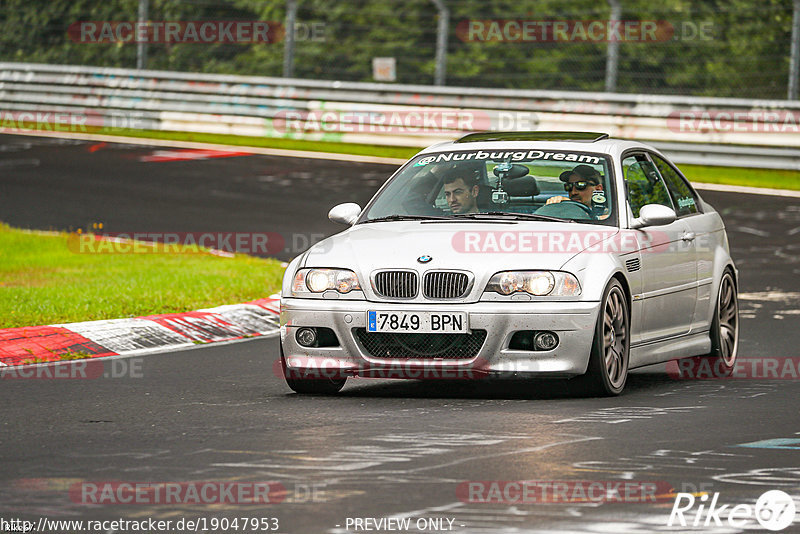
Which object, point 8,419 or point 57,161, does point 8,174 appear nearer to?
point 57,161

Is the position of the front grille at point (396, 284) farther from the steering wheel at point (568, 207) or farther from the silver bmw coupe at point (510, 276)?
the steering wheel at point (568, 207)

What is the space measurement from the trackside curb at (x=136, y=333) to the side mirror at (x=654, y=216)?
3.63m

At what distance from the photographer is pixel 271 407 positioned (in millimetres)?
8680

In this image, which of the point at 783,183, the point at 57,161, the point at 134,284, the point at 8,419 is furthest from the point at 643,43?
the point at 8,419

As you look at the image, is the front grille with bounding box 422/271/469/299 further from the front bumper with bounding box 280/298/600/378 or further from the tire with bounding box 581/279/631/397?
the tire with bounding box 581/279/631/397

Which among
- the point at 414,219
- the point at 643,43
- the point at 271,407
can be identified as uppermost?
the point at 643,43

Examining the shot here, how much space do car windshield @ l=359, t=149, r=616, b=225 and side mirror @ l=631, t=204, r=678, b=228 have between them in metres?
0.16

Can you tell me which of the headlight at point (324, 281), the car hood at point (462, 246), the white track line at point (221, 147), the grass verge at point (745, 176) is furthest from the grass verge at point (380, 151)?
the headlight at point (324, 281)

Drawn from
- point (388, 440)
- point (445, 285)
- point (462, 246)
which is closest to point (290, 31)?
point (462, 246)

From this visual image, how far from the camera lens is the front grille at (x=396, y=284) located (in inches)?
344

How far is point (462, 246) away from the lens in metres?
8.88

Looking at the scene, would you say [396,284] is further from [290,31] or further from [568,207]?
[290,31]

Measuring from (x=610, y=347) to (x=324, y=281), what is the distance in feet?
5.37

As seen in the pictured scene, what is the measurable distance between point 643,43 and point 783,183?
35.3 ft
